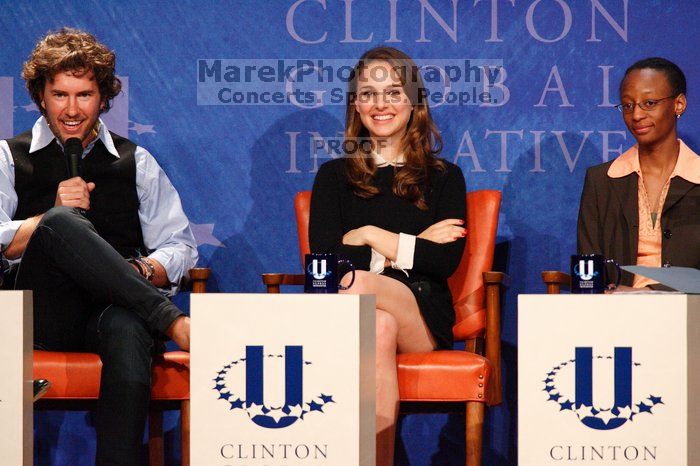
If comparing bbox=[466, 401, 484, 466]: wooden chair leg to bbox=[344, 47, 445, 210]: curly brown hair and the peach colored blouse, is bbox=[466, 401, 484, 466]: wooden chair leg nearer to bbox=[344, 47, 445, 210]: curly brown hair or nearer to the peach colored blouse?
bbox=[344, 47, 445, 210]: curly brown hair

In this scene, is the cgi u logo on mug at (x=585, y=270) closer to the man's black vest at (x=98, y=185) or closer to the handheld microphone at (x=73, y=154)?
the handheld microphone at (x=73, y=154)

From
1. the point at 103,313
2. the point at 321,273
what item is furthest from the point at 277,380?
the point at 103,313

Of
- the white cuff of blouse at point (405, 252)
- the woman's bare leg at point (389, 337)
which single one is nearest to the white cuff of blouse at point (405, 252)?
the white cuff of blouse at point (405, 252)

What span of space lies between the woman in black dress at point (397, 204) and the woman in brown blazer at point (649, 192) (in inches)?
21.3

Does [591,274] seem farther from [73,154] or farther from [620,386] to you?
[73,154]

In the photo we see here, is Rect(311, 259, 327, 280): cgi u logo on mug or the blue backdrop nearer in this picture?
Rect(311, 259, 327, 280): cgi u logo on mug

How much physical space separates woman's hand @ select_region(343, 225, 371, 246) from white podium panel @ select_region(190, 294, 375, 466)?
89 centimetres

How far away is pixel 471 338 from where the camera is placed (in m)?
3.26

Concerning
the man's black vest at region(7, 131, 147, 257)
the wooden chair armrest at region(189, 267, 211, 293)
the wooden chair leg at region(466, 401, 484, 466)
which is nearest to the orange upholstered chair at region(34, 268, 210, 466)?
the wooden chair armrest at region(189, 267, 211, 293)

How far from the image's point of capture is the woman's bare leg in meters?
2.54

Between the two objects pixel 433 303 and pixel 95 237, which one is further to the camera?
pixel 433 303

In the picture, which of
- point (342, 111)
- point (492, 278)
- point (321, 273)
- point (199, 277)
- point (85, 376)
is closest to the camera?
point (321, 273)

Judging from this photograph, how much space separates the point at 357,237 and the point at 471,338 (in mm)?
563

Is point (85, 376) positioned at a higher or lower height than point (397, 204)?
lower
